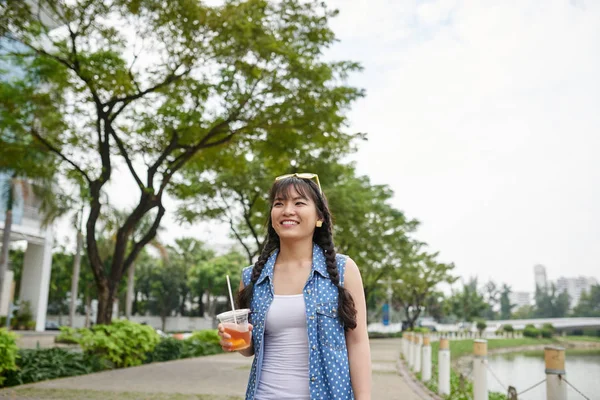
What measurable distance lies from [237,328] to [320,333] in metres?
0.33

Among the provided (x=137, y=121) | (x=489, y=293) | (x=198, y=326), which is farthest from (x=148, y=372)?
(x=489, y=293)

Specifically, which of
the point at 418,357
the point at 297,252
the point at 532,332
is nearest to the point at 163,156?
the point at 418,357

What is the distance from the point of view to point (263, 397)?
2.09 m

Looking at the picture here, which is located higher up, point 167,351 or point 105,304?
point 105,304

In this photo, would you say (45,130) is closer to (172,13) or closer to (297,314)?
(172,13)

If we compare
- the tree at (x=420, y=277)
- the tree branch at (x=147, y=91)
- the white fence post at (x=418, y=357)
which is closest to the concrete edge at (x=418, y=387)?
the white fence post at (x=418, y=357)

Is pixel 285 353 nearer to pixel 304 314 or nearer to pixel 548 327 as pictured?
pixel 304 314

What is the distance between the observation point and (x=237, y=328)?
2.11 metres

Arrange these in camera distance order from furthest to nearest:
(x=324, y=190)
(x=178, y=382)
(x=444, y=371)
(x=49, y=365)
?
(x=324, y=190) → (x=49, y=365) → (x=178, y=382) → (x=444, y=371)

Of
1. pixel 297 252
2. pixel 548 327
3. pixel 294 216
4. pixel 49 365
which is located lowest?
pixel 548 327

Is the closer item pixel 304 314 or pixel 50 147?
pixel 304 314

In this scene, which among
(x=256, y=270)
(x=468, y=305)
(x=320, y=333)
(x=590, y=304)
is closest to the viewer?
(x=320, y=333)

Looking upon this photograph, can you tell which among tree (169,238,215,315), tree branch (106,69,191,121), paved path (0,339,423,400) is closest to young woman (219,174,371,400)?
paved path (0,339,423,400)

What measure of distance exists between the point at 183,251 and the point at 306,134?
3614 centimetres
